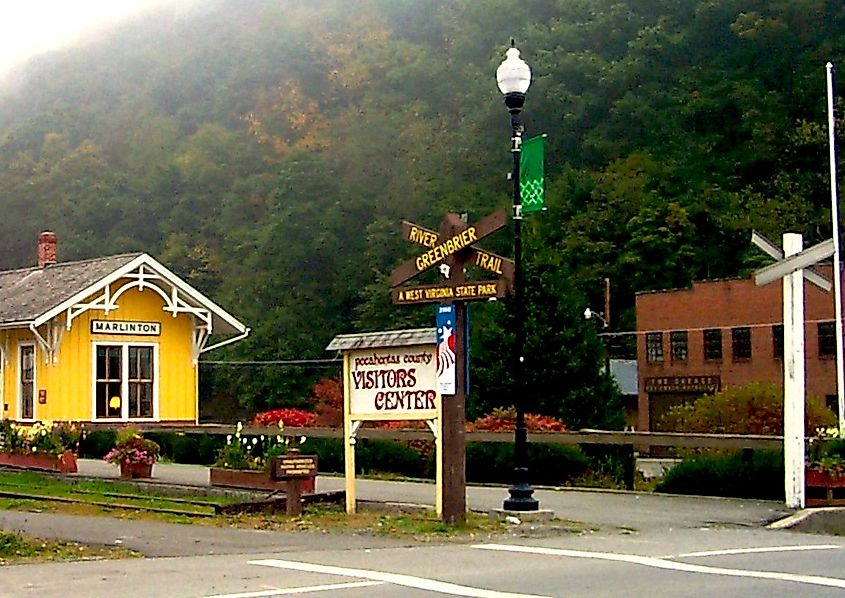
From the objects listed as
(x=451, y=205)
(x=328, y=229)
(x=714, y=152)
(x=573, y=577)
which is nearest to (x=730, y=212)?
(x=714, y=152)

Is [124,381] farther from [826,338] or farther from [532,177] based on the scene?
[826,338]

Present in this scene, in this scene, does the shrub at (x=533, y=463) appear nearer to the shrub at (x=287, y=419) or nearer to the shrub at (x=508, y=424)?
the shrub at (x=508, y=424)

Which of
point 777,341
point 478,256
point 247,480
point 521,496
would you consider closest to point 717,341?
point 777,341

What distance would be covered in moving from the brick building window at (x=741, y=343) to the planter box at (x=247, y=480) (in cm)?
3906

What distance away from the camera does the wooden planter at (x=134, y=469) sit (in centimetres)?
2400

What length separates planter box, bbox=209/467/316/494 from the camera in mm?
20078

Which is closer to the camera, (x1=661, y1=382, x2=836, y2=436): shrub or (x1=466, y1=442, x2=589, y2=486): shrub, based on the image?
(x1=466, y1=442, x2=589, y2=486): shrub

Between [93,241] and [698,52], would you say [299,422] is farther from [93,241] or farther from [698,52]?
[93,241]

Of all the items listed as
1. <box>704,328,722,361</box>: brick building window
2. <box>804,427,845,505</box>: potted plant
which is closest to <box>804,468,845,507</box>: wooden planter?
<box>804,427,845,505</box>: potted plant

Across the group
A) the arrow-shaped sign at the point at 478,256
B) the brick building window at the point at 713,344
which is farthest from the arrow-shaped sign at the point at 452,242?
the brick building window at the point at 713,344

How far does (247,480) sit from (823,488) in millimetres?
8814

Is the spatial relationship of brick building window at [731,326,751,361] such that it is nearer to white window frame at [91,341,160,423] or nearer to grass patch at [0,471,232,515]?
white window frame at [91,341,160,423]

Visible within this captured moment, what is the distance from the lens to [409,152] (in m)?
81.4

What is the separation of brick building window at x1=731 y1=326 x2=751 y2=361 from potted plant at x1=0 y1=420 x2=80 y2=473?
117 feet
